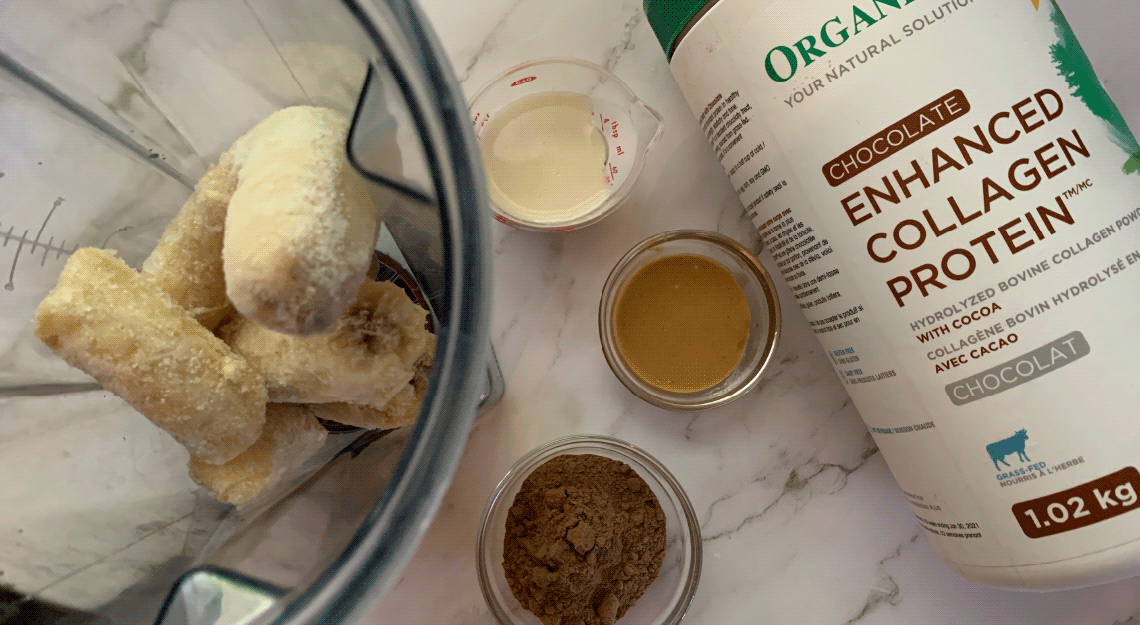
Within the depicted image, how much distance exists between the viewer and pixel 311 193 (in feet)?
1.02

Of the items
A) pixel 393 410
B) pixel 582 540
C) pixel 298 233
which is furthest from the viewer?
pixel 582 540

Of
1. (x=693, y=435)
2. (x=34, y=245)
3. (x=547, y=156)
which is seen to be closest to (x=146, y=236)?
(x=34, y=245)

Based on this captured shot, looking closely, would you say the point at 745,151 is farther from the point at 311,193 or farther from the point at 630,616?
the point at 630,616

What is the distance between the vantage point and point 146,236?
487mm

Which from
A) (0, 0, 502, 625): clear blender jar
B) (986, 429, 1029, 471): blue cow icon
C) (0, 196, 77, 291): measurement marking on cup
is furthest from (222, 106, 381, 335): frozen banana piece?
(986, 429, 1029, 471): blue cow icon

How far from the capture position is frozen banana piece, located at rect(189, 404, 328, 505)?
0.36 m

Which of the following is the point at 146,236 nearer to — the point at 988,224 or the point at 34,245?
the point at 34,245

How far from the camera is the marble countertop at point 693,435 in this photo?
60 cm

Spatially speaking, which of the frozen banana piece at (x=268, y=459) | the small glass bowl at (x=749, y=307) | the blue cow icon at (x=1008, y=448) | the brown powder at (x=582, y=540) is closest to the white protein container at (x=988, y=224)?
the blue cow icon at (x=1008, y=448)

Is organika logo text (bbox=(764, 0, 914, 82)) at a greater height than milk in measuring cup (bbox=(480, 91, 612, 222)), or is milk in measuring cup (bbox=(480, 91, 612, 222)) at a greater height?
milk in measuring cup (bbox=(480, 91, 612, 222))

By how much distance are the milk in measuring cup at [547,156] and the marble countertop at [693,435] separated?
4 cm

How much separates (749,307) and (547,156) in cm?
23

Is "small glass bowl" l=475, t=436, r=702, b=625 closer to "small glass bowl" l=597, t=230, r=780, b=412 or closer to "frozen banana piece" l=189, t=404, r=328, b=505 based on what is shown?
"small glass bowl" l=597, t=230, r=780, b=412

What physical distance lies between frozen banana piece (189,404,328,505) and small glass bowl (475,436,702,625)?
0.22 meters
